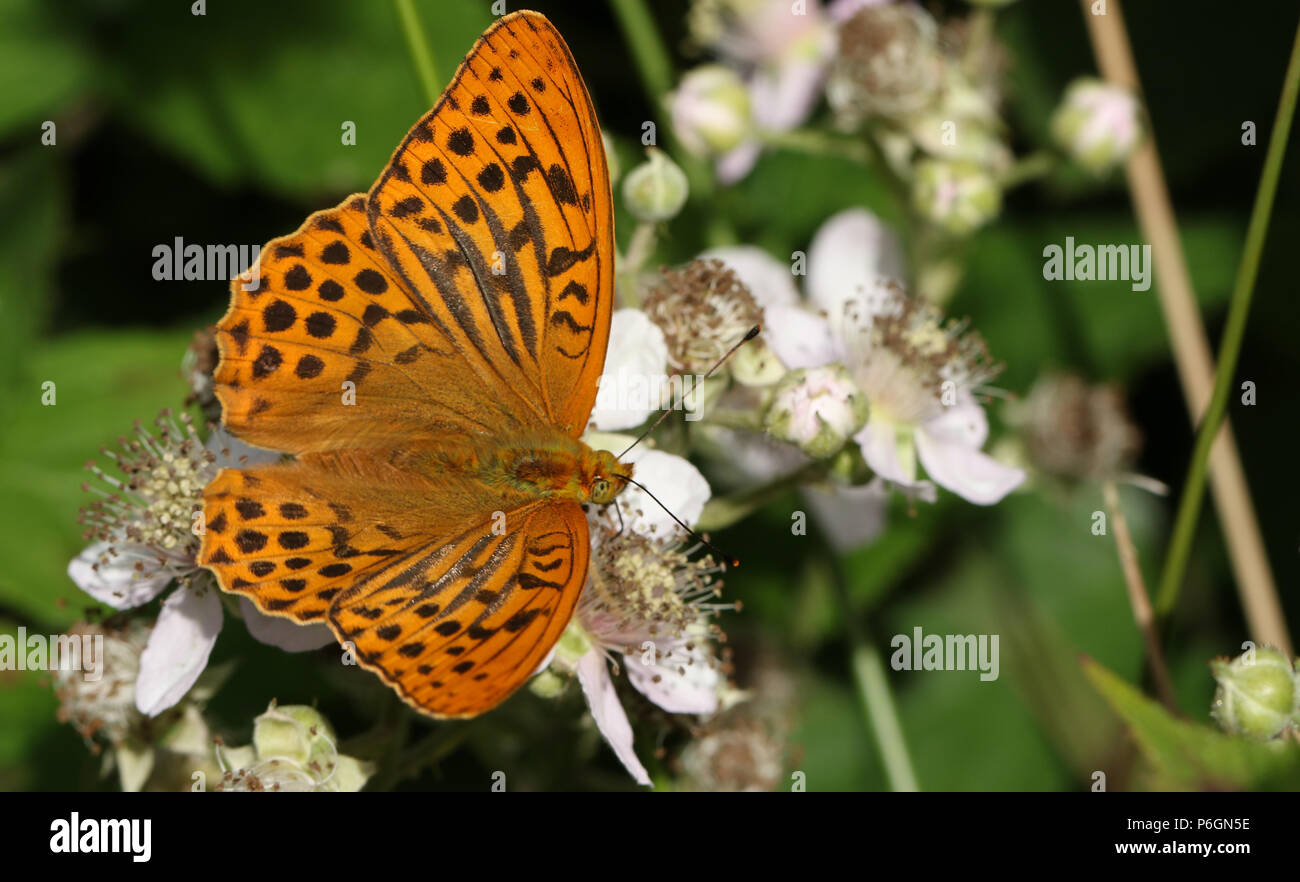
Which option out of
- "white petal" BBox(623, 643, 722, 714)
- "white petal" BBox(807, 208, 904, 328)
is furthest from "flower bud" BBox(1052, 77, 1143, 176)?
"white petal" BBox(623, 643, 722, 714)

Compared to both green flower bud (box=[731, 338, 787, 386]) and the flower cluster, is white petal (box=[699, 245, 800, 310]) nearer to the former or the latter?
green flower bud (box=[731, 338, 787, 386])

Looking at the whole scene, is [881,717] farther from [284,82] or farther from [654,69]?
[284,82]

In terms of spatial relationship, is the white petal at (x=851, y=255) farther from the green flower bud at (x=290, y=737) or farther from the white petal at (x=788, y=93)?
the green flower bud at (x=290, y=737)

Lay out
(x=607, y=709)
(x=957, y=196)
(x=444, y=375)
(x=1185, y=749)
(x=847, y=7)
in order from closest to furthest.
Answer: (x=1185, y=749) → (x=607, y=709) → (x=444, y=375) → (x=957, y=196) → (x=847, y=7)

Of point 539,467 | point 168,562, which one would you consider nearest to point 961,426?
point 539,467

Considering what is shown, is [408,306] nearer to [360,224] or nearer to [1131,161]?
[360,224]
